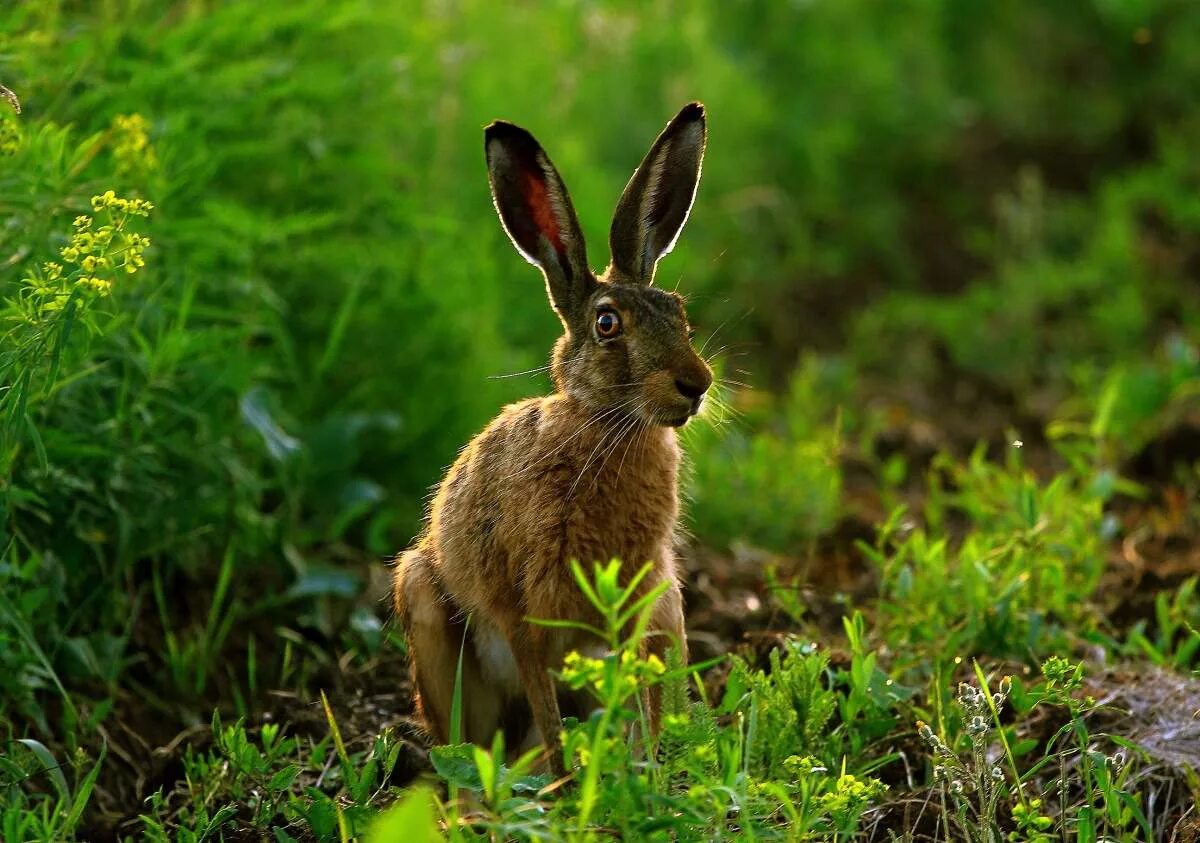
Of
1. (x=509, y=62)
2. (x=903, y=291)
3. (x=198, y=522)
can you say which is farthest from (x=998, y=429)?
(x=198, y=522)

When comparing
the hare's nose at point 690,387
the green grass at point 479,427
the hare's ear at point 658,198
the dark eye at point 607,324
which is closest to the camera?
the green grass at point 479,427

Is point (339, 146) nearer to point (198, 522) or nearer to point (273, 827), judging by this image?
point (198, 522)

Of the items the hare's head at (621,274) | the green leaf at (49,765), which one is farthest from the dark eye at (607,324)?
the green leaf at (49,765)

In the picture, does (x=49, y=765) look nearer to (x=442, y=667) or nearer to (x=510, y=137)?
(x=442, y=667)

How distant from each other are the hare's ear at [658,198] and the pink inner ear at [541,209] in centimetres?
14

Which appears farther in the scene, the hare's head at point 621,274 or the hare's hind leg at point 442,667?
the hare's hind leg at point 442,667

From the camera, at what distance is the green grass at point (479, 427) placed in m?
3.78

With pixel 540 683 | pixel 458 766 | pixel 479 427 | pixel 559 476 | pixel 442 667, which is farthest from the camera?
pixel 479 427

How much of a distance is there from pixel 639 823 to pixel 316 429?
2.96m

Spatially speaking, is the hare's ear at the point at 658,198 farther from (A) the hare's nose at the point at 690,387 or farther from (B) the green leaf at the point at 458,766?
(B) the green leaf at the point at 458,766

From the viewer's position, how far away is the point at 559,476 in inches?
157

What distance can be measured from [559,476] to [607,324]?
1.24 ft

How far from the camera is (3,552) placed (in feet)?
13.7

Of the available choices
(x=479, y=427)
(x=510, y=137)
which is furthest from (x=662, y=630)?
(x=479, y=427)
